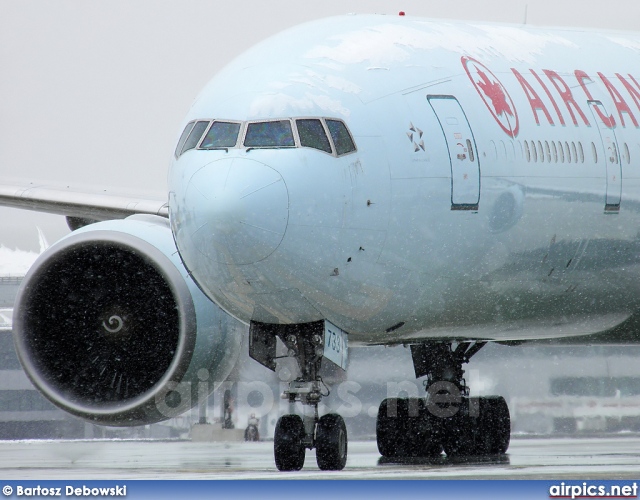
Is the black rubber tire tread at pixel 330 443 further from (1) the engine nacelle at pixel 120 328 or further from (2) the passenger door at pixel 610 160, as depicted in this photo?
(2) the passenger door at pixel 610 160

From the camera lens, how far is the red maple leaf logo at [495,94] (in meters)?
12.2

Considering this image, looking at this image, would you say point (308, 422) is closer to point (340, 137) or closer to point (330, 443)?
point (330, 443)

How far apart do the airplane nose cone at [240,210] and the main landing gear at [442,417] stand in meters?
5.58

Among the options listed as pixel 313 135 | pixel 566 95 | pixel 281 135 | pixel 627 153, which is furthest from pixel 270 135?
pixel 627 153

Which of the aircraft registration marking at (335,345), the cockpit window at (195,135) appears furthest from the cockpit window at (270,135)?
the aircraft registration marking at (335,345)

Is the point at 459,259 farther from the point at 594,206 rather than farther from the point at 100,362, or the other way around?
the point at 100,362

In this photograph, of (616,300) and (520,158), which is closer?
(520,158)

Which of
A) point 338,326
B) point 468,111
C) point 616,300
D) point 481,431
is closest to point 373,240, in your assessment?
point 338,326

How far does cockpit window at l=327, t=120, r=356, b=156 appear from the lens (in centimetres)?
1074

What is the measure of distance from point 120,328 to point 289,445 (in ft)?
9.35

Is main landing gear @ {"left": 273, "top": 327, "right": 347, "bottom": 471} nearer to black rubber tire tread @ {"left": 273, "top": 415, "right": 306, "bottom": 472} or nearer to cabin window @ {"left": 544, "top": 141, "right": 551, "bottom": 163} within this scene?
black rubber tire tread @ {"left": 273, "top": 415, "right": 306, "bottom": 472}

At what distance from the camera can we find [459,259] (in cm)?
1178

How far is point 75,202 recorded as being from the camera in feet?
50.2

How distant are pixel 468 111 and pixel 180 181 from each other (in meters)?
2.51
